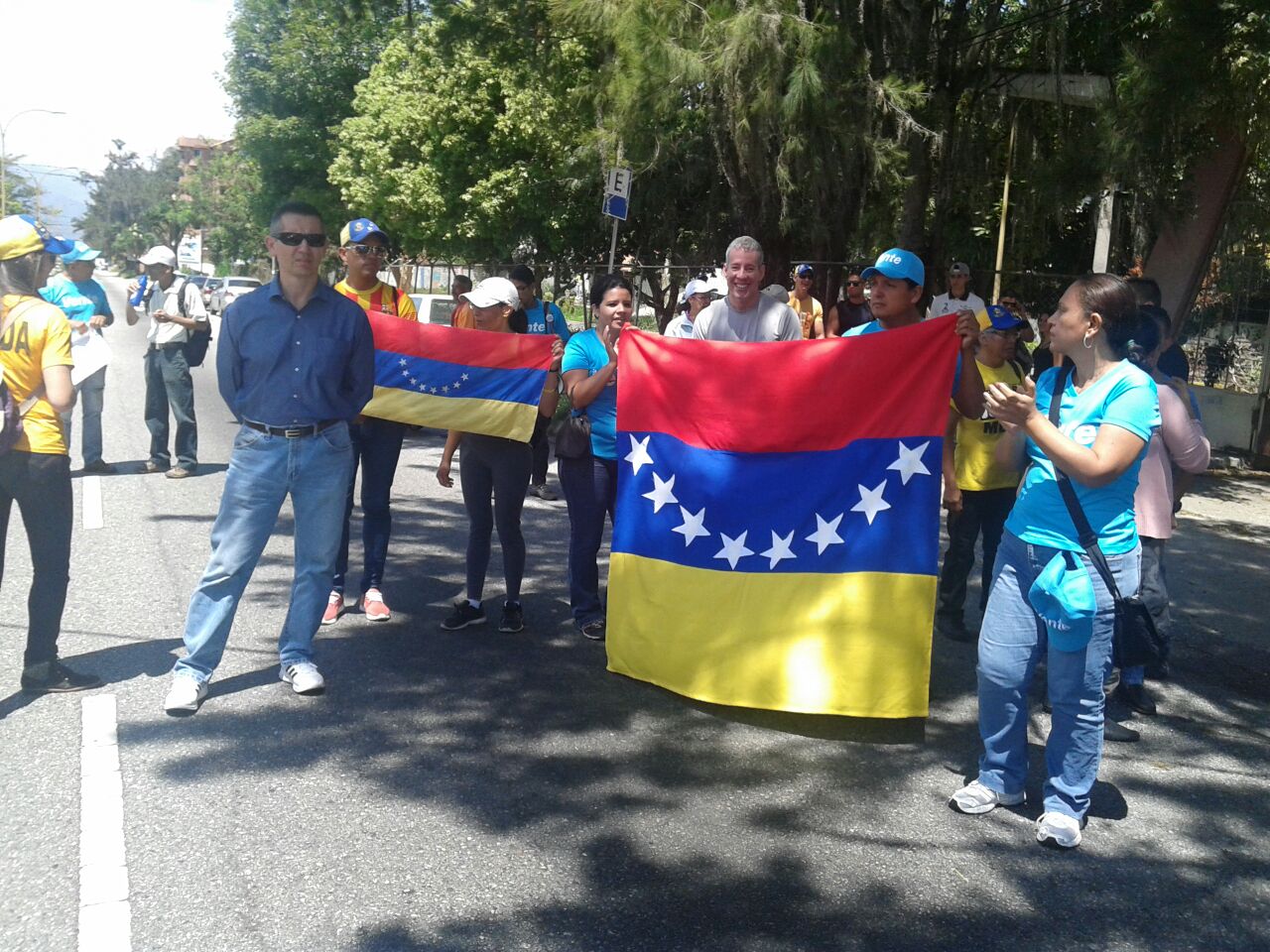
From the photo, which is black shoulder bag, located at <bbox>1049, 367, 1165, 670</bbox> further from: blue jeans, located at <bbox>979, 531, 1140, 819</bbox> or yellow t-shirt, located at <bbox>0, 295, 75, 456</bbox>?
yellow t-shirt, located at <bbox>0, 295, 75, 456</bbox>

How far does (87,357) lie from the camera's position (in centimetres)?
549

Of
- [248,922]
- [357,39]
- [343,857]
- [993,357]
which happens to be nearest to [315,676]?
[343,857]

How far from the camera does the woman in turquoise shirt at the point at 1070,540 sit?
3.94 meters

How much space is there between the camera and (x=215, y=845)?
12.8 ft

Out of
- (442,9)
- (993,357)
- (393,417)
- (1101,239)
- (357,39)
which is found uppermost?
(357,39)

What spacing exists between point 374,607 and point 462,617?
47 centimetres

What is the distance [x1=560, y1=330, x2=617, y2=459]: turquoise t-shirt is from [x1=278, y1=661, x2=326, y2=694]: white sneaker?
1.78m

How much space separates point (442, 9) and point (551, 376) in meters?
7.95

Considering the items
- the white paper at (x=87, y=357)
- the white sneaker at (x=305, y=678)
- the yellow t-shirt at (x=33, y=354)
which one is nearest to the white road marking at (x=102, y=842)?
the white sneaker at (x=305, y=678)

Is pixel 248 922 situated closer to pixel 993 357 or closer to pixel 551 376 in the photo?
pixel 551 376

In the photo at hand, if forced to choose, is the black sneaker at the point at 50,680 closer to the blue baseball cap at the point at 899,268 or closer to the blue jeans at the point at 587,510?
the blue jeans at the point at 587,510

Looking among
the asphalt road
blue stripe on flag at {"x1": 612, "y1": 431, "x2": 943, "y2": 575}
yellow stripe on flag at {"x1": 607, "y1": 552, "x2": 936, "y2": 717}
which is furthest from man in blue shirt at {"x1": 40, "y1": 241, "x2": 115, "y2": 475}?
yellow stripe on flag at {"x1": 607, "y1": 552, "x2": 936, "y2": 717}

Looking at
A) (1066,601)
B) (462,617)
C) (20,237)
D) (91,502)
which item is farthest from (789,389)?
(91,502)

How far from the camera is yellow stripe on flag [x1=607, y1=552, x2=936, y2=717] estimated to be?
5.01 metres
